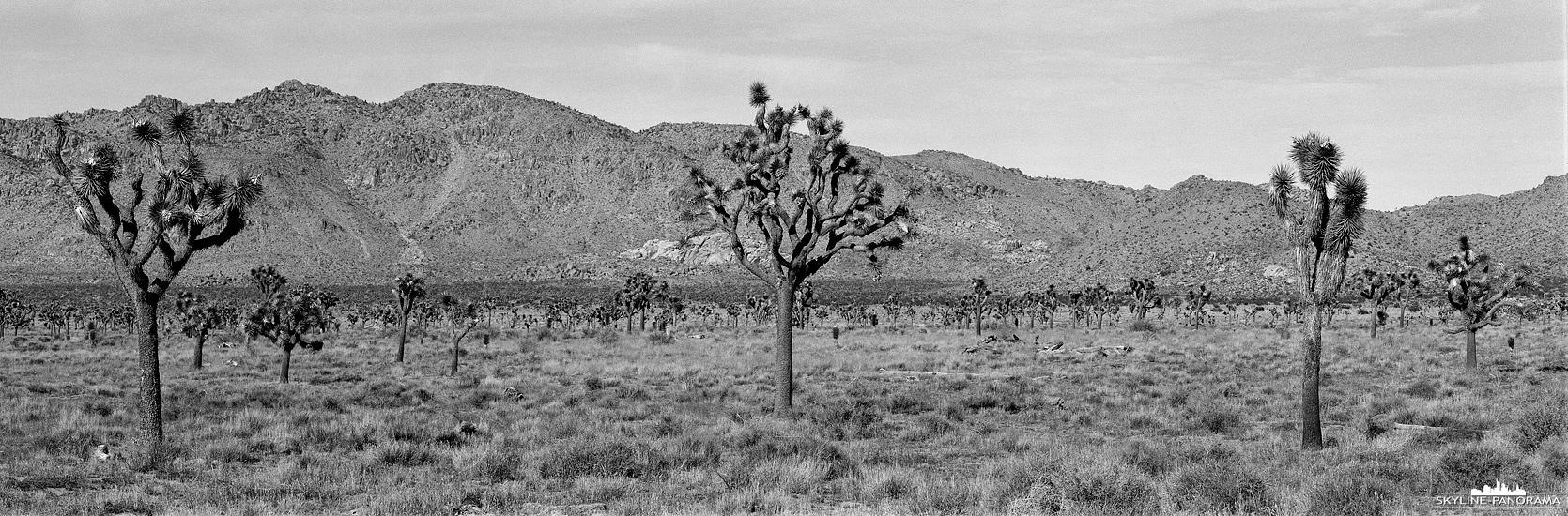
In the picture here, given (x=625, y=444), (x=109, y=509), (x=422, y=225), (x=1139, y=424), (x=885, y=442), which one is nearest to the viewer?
(x=109, y=509)

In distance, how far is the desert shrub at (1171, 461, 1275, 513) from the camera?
40.0ft

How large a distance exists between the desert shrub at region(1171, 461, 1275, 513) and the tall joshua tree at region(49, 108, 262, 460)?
1438 cm

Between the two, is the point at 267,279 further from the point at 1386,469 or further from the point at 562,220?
the point at 562,220

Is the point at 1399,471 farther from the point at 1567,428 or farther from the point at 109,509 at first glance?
the point at 109,509

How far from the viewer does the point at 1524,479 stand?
1389 cm

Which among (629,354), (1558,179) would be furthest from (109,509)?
(1558,179)

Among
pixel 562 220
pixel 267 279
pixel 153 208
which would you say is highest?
pixel 562 220

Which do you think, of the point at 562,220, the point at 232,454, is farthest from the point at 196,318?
the point at 562,220

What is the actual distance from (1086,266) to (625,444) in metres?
117

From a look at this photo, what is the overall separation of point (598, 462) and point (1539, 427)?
49.7ft

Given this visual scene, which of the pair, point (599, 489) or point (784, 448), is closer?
point (599, 489)

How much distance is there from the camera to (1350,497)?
39.1 ft

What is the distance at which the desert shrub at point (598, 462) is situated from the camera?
14984 millimetres

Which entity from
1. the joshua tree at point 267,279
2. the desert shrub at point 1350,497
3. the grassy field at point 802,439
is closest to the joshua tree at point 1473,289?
the grassy field at point 802,439
